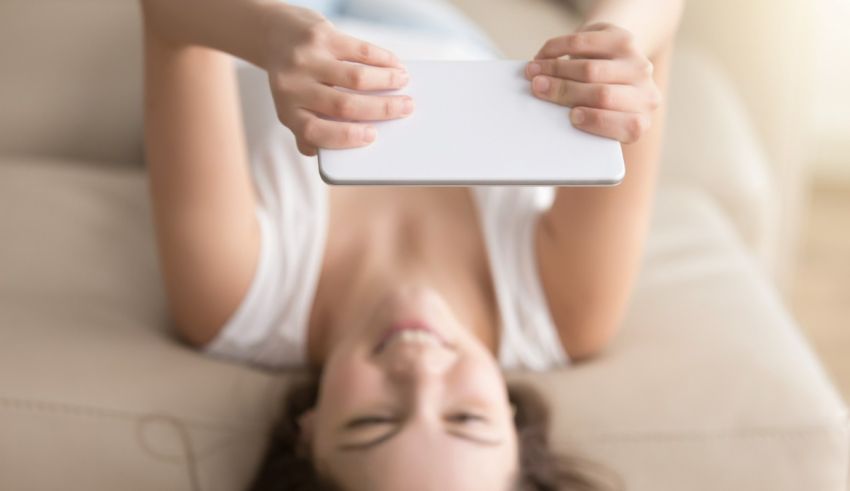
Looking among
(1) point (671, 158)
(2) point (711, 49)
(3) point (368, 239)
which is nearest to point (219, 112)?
(3) point (368, 239)

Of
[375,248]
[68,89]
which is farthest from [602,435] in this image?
[68,89]

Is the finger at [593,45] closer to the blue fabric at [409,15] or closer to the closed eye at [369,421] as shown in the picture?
the closed eye at [369,421]

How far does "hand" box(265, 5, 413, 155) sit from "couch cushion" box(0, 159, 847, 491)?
41 centimetres

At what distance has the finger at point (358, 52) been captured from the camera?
881mm

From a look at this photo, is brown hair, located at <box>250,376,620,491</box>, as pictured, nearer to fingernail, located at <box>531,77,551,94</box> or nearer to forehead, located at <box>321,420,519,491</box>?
forehead, located at <box>321,420,519,491</box>

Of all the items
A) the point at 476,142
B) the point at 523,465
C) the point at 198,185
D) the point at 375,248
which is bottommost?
the point at 523,465

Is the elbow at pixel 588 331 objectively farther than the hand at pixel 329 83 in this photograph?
Yes

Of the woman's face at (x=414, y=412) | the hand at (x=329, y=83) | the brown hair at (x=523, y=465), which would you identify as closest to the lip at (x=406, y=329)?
the woman's face at (x=414, y=412)

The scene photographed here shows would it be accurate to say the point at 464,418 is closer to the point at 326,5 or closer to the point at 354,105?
the point at 354,105

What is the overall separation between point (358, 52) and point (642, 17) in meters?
0.32

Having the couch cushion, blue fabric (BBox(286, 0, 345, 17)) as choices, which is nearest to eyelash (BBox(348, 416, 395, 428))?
the couch cushion

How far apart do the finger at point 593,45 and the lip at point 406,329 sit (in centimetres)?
33

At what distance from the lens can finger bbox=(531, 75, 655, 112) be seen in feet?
2.93

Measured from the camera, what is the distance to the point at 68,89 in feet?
5.43
